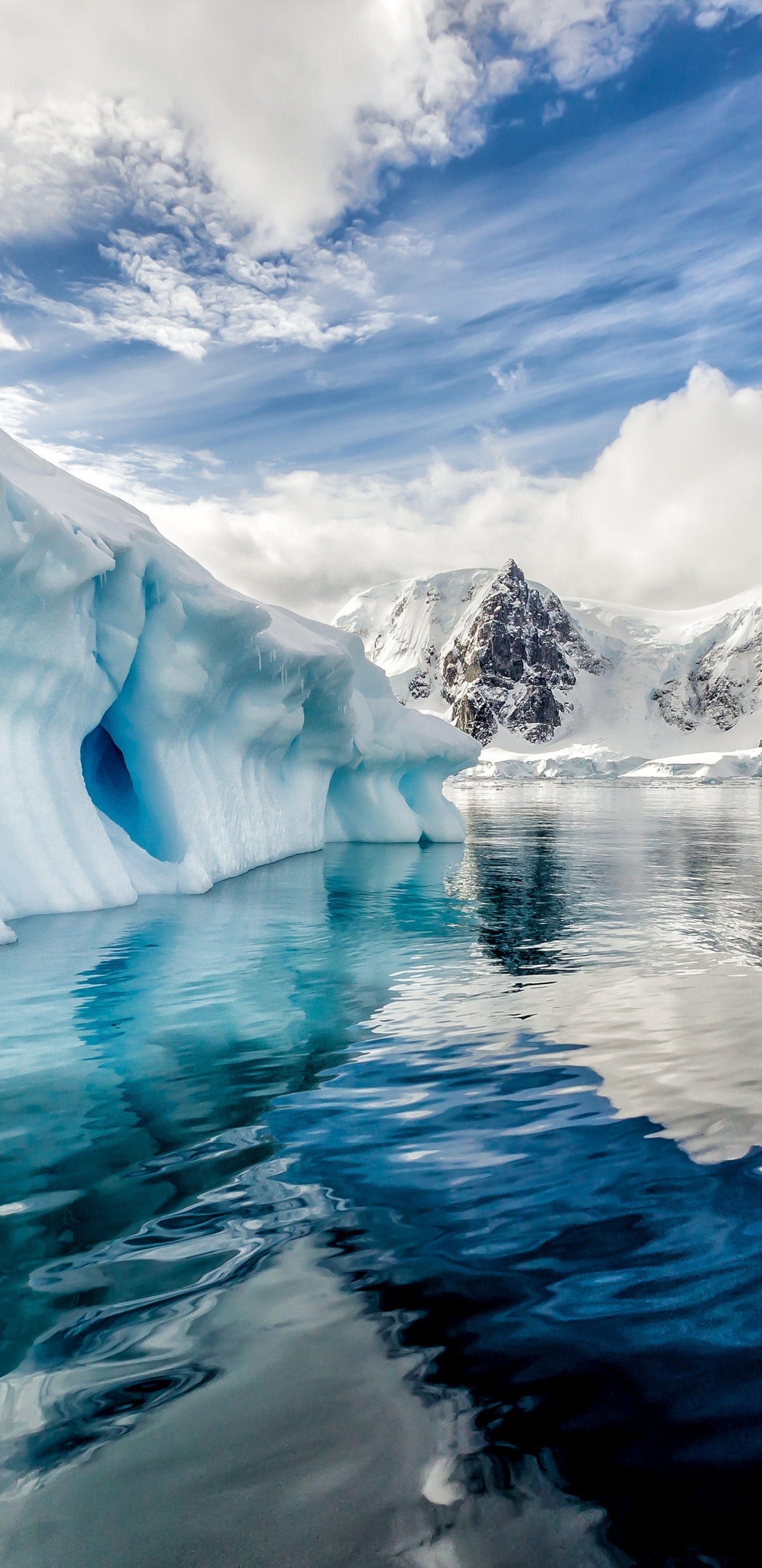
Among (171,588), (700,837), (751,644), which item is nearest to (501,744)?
(751,644)

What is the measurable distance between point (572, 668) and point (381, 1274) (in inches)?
6352

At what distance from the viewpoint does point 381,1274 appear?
8.13ft

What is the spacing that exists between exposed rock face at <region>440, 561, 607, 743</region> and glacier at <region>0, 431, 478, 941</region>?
134574 mm

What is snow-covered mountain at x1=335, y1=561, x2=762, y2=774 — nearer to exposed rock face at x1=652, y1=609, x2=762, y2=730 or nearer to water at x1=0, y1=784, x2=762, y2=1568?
exposed rock face at x1=652, y1=609, x2=762, y2=730

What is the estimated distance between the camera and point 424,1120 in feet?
11.8

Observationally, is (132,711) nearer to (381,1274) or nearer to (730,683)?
(381,1274)

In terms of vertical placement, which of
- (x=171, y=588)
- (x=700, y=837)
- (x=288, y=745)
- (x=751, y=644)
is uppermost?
(x=751, y=644)

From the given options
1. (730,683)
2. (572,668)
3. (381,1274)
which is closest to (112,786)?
(381,1274)

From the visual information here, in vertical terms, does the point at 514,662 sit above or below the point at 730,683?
above

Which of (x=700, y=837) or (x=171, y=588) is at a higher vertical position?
(x=171, y=588)

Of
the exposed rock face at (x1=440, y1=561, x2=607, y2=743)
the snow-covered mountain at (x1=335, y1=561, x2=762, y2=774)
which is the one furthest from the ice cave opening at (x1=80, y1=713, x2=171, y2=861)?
the exposed rock face at (x1=440, y1=561, x2=607, y2=743)

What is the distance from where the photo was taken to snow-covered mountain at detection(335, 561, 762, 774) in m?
144

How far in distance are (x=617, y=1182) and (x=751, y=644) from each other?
519ft

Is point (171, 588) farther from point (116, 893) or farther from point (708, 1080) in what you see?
point (708, 1080)
